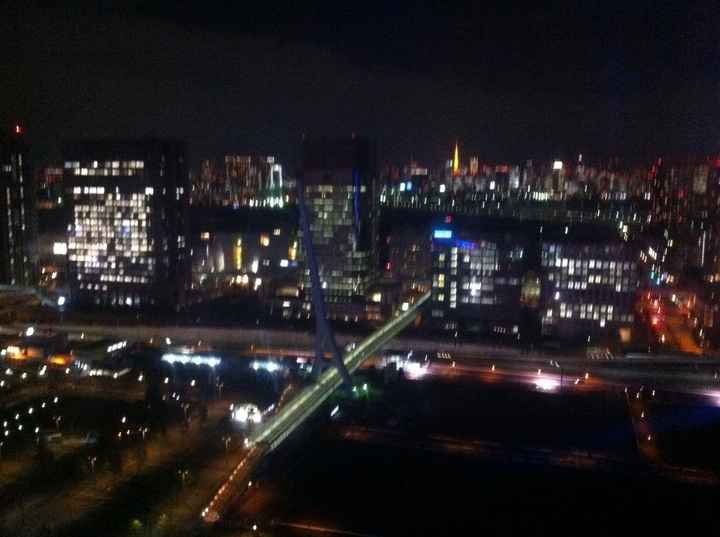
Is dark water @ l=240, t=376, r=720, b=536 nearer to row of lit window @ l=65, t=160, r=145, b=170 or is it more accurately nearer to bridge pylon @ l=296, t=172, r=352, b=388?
bridge pylon @ l=296, t=172, r=352, b=388

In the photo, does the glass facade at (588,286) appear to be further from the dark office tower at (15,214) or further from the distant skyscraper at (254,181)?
the dark office tower at (15,214)

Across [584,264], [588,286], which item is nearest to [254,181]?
[584,264]

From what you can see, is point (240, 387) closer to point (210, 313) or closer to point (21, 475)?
point (21, 475)

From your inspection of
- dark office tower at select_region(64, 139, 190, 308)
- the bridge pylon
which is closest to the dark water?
the bridge pylon

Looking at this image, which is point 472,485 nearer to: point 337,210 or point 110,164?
point 337,210

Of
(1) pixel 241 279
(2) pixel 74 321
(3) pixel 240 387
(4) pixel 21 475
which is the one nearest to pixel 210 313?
(2) pixel 74 321
